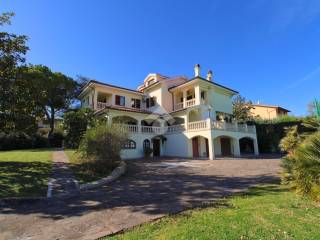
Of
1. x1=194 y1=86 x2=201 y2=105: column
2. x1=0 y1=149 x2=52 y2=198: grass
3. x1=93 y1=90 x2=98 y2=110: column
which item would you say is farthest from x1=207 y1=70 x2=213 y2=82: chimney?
x1=0 y1=149 x2=52 y2=198: grass

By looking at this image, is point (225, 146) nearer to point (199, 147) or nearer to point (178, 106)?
point (199, 147)

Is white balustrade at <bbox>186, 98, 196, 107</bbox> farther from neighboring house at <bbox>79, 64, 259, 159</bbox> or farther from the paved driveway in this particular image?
the paved driveway

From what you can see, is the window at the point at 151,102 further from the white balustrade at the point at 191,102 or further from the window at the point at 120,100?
the white balustrade at the point at 191,102

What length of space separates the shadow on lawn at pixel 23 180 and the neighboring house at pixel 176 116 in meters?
10.9

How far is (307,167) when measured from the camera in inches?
279

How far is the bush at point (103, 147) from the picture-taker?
1411 cm

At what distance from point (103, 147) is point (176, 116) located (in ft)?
52.7

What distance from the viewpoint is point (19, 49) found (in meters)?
15.0

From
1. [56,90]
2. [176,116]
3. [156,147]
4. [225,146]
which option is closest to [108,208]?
[156,147]

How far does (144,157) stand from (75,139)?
726 centimetres

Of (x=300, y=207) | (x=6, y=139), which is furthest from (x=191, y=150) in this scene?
(x=6, y=139)

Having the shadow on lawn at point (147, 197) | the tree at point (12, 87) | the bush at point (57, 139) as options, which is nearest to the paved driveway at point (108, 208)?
the shadow on lawn at point (147, 197)

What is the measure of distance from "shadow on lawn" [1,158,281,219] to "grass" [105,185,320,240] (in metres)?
0.90

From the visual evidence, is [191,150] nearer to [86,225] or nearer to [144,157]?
[144,157]
